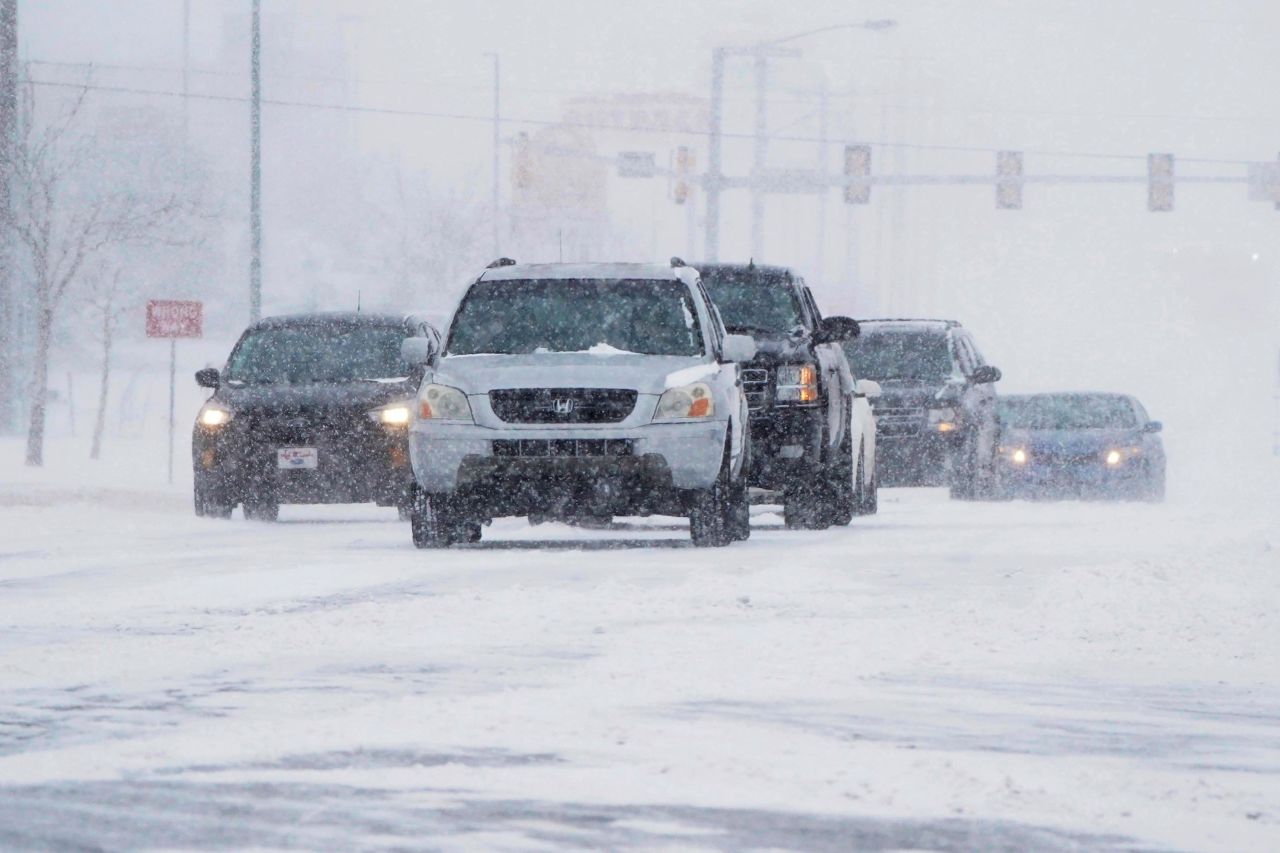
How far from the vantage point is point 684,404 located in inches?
647

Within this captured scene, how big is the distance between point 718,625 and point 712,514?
491 cm

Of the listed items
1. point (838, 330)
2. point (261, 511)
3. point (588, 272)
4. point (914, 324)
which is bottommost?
point (261, 511)

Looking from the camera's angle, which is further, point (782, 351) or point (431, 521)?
point (782, 351)

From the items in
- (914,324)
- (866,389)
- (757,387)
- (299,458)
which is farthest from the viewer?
(914,324)

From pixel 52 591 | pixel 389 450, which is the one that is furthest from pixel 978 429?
pixel 52 591

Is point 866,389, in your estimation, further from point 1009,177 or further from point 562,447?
point 1009,177

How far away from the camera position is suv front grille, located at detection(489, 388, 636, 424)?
16.3 meters

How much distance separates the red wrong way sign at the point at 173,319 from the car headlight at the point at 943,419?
8949 millimetres

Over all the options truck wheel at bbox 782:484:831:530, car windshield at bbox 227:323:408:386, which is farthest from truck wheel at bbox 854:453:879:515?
car windshield at bbox 227:323:408:386

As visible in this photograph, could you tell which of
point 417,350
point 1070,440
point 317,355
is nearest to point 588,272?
point 417,350

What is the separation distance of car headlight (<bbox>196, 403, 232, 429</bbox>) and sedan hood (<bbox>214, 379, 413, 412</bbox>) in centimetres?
7

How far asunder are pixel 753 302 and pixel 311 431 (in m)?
3.65

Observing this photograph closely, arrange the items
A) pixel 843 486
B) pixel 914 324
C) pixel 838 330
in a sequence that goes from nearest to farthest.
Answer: pixel 838 330 → pixel 843 486 → pixel 914 324

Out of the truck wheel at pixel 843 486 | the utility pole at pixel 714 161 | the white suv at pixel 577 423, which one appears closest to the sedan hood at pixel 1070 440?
the truck wheel at pixel 843 486
